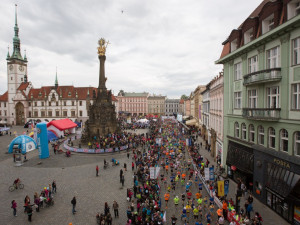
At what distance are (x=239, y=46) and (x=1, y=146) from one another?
4196 cm

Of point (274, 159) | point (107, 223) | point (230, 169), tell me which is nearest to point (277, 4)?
point (274, 159)

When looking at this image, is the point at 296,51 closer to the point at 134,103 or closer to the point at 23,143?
the point at 23,143

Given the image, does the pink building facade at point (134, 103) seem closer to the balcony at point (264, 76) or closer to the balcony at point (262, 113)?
the balcony at point (262, 113)

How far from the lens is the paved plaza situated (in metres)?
12.8

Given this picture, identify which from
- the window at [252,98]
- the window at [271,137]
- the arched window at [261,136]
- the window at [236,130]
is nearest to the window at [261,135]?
the arched window at [261,136]

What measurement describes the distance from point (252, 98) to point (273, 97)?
2.38 meters

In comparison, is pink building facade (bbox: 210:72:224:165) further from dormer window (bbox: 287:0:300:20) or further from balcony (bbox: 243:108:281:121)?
dormer window (bbox: 287:0:300:20)

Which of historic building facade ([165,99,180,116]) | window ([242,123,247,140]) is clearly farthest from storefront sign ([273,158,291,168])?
historic building facade ([165,99,180,116])

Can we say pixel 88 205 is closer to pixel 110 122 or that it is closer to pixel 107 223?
pixel 107 223

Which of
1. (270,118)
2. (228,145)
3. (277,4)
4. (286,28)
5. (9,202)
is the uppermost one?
(277,4)

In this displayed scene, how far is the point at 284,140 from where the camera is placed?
12820 mm

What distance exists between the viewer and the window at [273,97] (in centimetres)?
1324

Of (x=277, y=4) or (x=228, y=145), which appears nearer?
(x=277, y=4)

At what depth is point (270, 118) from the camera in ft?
43.6
